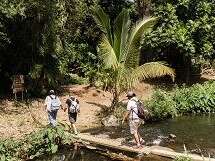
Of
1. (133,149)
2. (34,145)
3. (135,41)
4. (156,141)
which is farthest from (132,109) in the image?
(135,41)

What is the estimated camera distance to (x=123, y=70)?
66.4 ft

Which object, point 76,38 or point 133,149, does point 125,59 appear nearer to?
point 133,149

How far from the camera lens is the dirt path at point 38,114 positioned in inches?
732

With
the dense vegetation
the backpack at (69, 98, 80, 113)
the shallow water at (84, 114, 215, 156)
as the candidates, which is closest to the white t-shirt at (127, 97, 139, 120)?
the shallow water at (84, 114, 215, 156)

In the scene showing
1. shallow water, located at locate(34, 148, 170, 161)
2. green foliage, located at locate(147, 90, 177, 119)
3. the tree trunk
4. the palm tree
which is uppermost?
the tree trunk

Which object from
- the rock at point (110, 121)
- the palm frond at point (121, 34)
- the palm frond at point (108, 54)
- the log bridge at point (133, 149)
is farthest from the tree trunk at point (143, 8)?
the log bridge at point (133, 149)

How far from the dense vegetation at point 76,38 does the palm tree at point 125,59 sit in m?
0.86

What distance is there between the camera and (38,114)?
68.7 ft

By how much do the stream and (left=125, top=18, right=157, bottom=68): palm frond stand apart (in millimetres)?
2857

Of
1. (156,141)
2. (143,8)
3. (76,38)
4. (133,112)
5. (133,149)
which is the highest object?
(143,8)

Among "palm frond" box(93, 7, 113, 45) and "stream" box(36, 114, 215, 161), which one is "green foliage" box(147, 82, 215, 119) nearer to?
"stream" box(36, 114, 215, 161)

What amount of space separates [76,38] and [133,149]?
54.1ft

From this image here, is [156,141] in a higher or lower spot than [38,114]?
lower

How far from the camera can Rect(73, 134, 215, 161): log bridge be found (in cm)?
1353
